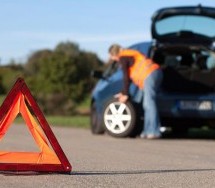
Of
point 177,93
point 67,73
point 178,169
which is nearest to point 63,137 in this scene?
point 177,93

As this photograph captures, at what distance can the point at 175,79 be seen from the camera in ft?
41.6

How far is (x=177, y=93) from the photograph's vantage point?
40.3 ft

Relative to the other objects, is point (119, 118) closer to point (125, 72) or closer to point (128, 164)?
point (125, 72)

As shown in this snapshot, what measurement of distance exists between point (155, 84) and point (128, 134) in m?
0.94

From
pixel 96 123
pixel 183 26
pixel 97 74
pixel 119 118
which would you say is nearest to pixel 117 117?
pixel 119 118

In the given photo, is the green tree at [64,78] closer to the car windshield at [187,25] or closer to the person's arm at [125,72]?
the car windshield at [187,25]

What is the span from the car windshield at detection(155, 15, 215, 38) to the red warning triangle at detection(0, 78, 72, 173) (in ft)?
20.2

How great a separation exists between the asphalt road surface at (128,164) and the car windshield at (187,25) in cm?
208

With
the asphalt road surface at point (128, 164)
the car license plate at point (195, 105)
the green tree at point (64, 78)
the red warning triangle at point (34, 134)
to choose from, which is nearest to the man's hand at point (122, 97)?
the asphalt road surface at point (128, 164)

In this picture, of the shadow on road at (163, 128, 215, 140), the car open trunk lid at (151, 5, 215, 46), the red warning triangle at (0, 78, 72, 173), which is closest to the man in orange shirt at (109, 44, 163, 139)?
the car open trunk lid at (151, 5, 215, 46)

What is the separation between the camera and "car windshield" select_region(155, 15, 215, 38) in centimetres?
1288

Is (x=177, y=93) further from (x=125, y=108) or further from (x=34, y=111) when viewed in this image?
(x=34, y=111)

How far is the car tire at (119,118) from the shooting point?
39.6 ft

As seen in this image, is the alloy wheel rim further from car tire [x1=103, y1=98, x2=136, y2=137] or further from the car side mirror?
the car side mirror
